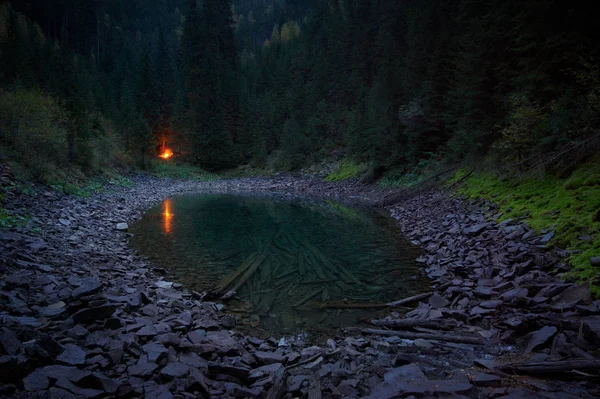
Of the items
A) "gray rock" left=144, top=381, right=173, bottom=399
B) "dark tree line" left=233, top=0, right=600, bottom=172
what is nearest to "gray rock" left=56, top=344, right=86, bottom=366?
"gray rock" left=144, top=381, right=173, bottom=399

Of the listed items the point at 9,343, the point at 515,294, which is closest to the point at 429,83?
the point at 515,294

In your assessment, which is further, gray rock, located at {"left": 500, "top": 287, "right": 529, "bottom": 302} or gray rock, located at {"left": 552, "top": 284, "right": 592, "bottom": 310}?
gray rock, located at {"left": 500, "top": 287, "right": 529, "bottom": 302}

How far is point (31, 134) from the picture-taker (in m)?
19.1

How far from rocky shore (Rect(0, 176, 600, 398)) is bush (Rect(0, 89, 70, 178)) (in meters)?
10.7

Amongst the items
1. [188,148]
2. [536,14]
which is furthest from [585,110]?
[188,148]

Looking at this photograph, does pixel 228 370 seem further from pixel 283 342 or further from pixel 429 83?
pixel 429 83

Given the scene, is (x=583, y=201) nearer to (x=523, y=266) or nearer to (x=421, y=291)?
Answer: (x=523, y=266)

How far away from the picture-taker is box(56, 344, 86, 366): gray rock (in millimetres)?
3945

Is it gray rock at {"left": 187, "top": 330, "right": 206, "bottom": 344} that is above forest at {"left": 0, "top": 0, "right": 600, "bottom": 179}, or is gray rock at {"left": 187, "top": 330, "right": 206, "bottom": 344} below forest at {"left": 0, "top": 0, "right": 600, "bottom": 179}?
below

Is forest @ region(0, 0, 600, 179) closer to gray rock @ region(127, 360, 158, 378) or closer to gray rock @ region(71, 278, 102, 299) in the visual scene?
gray rock @ region(127, 360, 158, 378)

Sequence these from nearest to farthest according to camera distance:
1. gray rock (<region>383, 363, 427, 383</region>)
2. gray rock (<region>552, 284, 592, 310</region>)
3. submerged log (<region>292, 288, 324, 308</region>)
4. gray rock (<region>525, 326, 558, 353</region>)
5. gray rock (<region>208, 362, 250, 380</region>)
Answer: gray rock (<region>383, 363, 427, 383</region>)
gray rock (<region>208, 362, 250, 380</region>)
gray rock (<region>525, 326, 558, 353</region>)
gray rock (<region>552, 284, 592, 310</region>)
submerged log (<region>292, 288, 324, 308</region>)

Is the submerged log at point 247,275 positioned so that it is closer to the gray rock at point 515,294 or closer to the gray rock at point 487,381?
the gray rock at point 487,381

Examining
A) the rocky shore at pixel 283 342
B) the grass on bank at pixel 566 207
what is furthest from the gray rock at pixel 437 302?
the grass on bank at pixel 566 207

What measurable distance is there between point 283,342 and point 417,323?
2886mm
